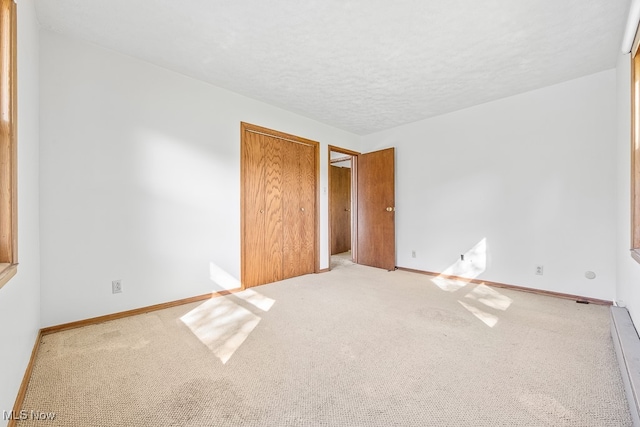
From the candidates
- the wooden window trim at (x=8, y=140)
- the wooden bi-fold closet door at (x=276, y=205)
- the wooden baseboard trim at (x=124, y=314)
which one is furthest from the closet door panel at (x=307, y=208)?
the wooden window trim at (x=8, y=140)

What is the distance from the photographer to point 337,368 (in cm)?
163

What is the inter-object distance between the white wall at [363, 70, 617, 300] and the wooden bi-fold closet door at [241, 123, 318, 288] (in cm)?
165

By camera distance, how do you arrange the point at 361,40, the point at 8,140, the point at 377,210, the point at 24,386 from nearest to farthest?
the point at 8,140 < the point at 24,386 < the point at 361,40 < the point at 377,210

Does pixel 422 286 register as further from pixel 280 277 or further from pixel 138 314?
pixel 138 314

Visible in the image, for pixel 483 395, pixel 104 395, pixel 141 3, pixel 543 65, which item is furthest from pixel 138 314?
pixel 543 65

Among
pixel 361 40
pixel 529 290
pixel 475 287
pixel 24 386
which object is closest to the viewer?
pixel 24 386

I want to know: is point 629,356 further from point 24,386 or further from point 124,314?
point 124,314

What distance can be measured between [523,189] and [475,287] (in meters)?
1.31

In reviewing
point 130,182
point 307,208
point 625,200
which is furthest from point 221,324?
point 625,200

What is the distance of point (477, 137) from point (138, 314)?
4.37 m

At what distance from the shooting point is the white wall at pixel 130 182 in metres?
2.11

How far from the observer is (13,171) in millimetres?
1345

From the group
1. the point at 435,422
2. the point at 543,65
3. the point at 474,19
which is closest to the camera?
the point at 435,422

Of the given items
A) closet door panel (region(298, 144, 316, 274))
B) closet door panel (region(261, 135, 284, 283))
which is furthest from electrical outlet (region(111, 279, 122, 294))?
closet door panel (region(298, 144, 316, 274))
